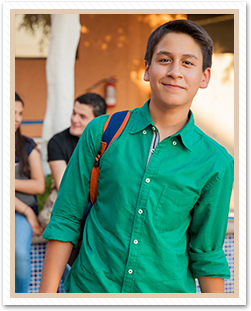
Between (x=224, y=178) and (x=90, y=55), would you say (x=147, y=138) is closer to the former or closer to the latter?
(x=224, y=178)

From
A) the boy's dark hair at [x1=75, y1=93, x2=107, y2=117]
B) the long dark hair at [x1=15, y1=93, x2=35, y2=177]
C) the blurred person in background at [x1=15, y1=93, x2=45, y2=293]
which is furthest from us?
the boy's dark hair at [x1=75, y1=93, x2=107, y2=117]

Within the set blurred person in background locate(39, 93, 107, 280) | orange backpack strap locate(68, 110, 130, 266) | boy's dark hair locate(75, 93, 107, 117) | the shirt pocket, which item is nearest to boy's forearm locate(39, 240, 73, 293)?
orange backpack strap locate(68, 110, 130, 266)

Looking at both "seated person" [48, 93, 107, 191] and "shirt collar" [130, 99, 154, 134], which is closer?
"shirt collar" [130, 99, 154, 134]

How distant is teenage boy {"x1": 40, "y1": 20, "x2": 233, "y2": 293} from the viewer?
1292 millimetres

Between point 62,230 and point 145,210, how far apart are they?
1.14 ft

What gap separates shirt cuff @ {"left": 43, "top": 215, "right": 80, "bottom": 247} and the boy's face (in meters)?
0.62

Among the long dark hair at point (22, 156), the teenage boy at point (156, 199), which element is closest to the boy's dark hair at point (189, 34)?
the teenage boy at point (156, 199)

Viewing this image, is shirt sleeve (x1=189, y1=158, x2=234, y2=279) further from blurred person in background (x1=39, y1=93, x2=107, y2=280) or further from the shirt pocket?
blurred person in background (x1=39, y1=93, x2=107, y2=280)

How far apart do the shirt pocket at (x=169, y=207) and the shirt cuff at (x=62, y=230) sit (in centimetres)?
33

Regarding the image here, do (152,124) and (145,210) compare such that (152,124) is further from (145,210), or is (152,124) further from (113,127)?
(145,210)

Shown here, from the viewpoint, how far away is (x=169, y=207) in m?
1.30

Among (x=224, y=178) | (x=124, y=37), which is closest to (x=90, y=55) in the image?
(x=124, y=37)

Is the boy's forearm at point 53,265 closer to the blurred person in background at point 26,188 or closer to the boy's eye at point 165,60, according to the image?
the boy's eye at point 165,60

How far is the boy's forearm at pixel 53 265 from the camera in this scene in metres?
1.32
